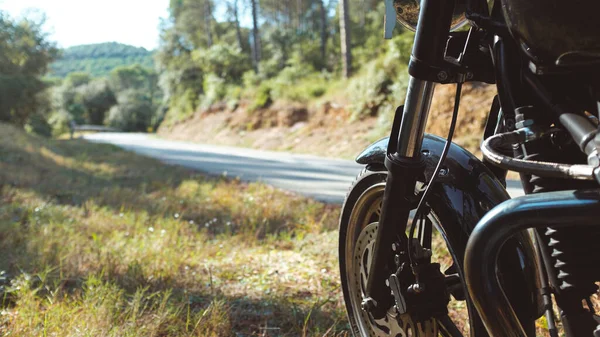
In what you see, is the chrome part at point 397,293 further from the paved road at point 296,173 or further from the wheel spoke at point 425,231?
the paved road at point 296,173

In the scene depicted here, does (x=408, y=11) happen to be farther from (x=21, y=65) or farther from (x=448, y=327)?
(x=21, y=65)

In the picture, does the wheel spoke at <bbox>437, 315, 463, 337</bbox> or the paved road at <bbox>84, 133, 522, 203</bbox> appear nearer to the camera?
the wheel spoke at <bbox>437, 315, 463, 337</bbox>

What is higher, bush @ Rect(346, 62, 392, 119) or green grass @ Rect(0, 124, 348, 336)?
bush @ Rect(346, 62, 392, 119)

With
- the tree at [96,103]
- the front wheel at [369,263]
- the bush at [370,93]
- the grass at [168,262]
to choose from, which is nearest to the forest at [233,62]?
the bush at [370,93]

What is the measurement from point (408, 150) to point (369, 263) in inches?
22.4

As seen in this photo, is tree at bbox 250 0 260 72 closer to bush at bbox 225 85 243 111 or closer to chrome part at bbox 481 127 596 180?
bush at bbox 225 85 243 111

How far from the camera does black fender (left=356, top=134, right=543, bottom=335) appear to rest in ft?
4.61

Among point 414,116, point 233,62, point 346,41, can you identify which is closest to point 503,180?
point 414,116

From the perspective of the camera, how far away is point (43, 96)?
35969 millimetres

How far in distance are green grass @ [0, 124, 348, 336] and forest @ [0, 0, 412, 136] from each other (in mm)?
2011

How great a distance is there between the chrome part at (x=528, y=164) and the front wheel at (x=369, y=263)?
38cm

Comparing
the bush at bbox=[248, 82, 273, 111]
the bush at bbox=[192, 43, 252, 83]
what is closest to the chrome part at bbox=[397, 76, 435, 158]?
the bush at bbox=[248, 82, 273, 111]

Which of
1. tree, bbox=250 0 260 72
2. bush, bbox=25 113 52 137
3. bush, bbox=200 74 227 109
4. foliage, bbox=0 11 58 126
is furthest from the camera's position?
bush, bbox=25 113 52 137

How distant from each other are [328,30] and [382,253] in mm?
42117
